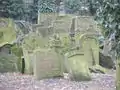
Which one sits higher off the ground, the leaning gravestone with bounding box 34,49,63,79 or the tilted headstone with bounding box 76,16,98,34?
the tilted headstone with bounding box 76,16,98,34

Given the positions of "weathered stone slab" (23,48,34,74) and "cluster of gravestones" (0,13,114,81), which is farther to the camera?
"weathered stone slab" (23,48,34,74)

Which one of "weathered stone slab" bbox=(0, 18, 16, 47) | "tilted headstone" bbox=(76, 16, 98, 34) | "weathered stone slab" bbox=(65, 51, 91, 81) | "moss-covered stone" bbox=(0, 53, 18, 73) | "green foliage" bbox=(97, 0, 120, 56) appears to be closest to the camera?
"green foliage" bbox=(97, 0, 120, 56)

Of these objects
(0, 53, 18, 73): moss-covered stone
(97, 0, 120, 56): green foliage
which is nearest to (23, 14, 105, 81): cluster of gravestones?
(0, 53, 18, 73): moss-covered stone

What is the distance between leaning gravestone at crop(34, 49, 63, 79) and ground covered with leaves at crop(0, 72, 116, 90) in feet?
0.59

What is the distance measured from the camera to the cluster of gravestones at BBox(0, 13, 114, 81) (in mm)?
9281

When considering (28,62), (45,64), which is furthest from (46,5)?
(45,64)

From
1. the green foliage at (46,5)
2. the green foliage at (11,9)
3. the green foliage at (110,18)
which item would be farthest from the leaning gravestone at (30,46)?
the green foliage at (46,5)

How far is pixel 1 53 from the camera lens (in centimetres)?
1077

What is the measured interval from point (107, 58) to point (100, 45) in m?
0.89

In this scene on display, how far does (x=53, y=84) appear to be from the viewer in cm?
879

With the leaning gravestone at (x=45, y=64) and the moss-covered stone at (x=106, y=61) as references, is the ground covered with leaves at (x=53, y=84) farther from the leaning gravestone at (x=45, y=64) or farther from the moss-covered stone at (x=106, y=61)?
the moss-covered stone at (x=106, y=61)

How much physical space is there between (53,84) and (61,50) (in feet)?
4.39

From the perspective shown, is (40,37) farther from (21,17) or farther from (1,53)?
(21,17)

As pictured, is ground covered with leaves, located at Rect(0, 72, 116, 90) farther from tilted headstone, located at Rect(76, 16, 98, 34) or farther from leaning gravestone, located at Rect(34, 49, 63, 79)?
tilted headstone, located at Rect(76, 16, 98, 34)
